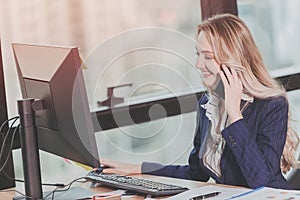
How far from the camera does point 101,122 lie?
2.99 m

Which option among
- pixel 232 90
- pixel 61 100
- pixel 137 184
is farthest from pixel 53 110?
pixel 232 90

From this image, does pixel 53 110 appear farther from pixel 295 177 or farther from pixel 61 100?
pixel 295 177

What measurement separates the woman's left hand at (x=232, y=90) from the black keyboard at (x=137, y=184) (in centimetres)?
34

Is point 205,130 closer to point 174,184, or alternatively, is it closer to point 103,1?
point 174,184

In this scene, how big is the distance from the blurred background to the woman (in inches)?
7.5

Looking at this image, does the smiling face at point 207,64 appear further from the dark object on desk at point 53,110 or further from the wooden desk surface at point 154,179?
the dark object on desk at point 53,110

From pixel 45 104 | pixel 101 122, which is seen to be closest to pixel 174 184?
pixel 45 104

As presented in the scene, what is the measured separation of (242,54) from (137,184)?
2.04ft

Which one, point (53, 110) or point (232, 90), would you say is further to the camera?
point (232, 90)

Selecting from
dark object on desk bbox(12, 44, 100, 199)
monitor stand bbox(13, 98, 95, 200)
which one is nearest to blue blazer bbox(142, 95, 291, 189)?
dark object on desk bbox(12, 44, 100, 199)

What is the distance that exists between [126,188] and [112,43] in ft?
3.60

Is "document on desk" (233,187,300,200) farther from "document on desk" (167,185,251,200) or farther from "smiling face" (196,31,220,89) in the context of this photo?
"smiling face" (196,31,220,89)

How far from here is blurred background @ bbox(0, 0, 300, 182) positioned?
9.20 feet

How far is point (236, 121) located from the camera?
220 cm
